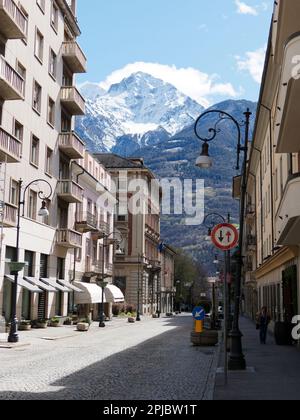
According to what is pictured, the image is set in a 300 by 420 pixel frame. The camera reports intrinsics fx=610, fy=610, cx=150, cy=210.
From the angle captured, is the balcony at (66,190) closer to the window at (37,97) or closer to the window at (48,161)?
the window at (48,161)

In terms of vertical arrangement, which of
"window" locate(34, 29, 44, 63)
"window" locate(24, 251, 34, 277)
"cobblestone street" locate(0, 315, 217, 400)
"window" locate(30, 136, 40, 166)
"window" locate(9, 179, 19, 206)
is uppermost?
"window" locate(34, 29, 44, 63)

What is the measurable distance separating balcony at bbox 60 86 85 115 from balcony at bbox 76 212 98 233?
8.58m

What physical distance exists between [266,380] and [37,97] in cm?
2693

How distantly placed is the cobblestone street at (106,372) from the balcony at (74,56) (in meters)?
22.9

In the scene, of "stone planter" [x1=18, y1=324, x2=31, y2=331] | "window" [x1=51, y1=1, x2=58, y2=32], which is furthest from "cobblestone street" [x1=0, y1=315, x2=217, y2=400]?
"window" [x1=51, y1=1, x2=58, y2=32]

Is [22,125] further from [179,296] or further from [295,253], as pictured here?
[179,296]

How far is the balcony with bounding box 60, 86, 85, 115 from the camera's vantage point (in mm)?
41156

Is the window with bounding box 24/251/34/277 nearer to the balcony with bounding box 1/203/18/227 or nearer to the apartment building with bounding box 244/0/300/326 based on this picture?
the balcony with bounding box 1/203/18/227

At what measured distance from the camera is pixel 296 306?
25.4m

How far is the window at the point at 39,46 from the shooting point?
119 ft

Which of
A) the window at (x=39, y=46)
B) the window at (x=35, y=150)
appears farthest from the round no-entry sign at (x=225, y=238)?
the window at (x=39, y=46)

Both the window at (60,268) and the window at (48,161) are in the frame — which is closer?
the window at (48,161)

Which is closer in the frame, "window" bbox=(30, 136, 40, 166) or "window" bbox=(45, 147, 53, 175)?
"window" bbox=(30, 136, 40, 166)

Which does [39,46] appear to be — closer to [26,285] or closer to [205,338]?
[26,285]
